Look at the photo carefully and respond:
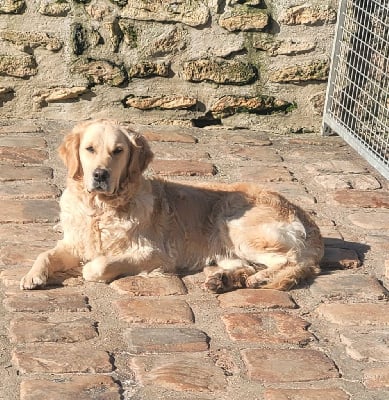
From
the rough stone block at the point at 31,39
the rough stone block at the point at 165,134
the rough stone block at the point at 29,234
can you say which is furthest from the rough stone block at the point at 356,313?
the rough stone block at the point at 31,39

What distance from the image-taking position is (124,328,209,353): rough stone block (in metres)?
4.79

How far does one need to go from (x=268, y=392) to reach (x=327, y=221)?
2.47 meters

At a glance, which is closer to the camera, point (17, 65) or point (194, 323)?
point (194, 323)

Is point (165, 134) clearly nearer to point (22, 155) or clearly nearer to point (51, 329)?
point (22, 155)

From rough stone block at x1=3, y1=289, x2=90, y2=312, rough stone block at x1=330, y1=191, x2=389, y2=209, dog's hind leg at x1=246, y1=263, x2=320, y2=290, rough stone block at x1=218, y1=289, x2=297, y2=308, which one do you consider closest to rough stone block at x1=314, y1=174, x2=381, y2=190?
rough stone block at x1=330, y1=191, x2=389, y2=209

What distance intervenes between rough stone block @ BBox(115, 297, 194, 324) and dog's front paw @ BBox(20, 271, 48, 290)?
0.43 metres

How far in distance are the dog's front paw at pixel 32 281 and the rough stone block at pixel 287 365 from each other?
122cm

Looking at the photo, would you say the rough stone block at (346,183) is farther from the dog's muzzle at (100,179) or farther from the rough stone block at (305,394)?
the rough stone block at (305,394)

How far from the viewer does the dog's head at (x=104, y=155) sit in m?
5.50

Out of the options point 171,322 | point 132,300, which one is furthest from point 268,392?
point 132,300

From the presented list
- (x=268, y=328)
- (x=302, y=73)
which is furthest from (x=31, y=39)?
(x=268, y=328)

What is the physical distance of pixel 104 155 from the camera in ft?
18.1

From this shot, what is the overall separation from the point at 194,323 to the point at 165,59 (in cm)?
352

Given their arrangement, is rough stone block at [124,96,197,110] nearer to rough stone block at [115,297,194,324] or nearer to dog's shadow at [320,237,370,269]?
dog's shadow at [320,237,370,269]
